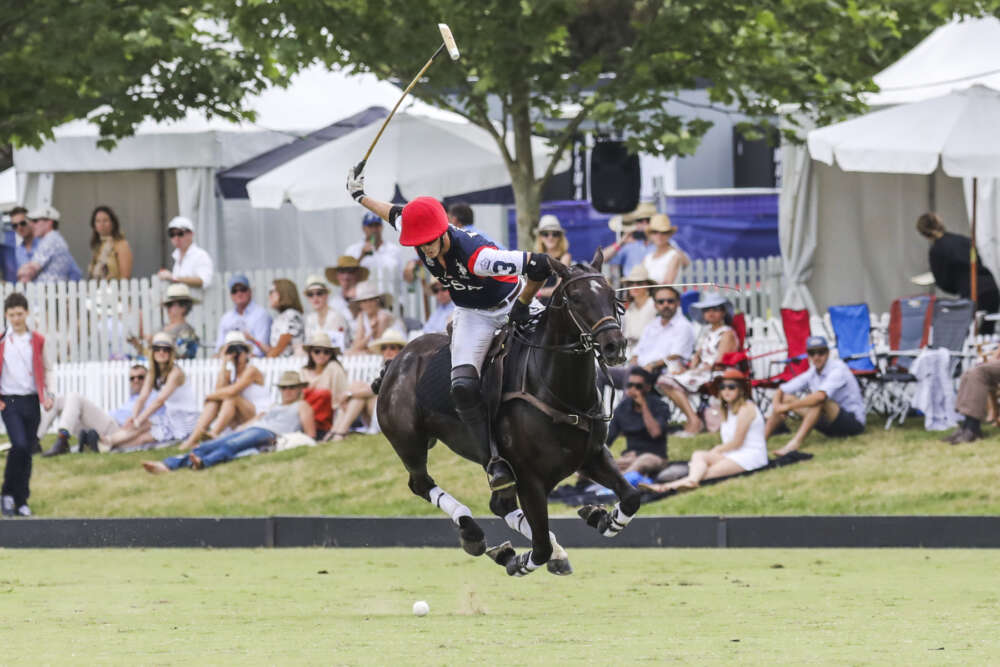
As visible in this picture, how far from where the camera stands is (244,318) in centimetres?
1742

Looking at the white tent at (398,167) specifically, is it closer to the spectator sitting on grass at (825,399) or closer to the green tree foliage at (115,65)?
the green tree foliage at (115,65)

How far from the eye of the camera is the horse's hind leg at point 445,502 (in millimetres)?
9273

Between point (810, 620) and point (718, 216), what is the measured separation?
50.6ft

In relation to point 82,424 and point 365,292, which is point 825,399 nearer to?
point 365,292

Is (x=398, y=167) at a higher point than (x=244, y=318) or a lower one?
higher

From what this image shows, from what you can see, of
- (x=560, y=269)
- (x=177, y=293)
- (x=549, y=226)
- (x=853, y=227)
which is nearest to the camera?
(x=560, y=269)

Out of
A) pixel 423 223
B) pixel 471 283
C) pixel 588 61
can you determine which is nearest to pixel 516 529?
pixel 471 283

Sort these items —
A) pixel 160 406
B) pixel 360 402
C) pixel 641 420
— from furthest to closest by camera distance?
1. pixel 160 406
2. pixel 360 402
3. pixel 641 420

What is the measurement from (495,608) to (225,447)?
6.90 m

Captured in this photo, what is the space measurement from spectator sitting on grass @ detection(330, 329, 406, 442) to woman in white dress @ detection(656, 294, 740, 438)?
2.38 metres

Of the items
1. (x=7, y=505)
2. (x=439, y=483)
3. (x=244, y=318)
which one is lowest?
(x=7, y=505)

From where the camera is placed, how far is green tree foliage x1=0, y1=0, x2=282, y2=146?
1631 centimetres

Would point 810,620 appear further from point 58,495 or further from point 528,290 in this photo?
point 58,495

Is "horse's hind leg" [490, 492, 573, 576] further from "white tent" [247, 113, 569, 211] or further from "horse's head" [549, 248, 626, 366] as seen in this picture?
"white tent" [247, 113, 569, 211]
